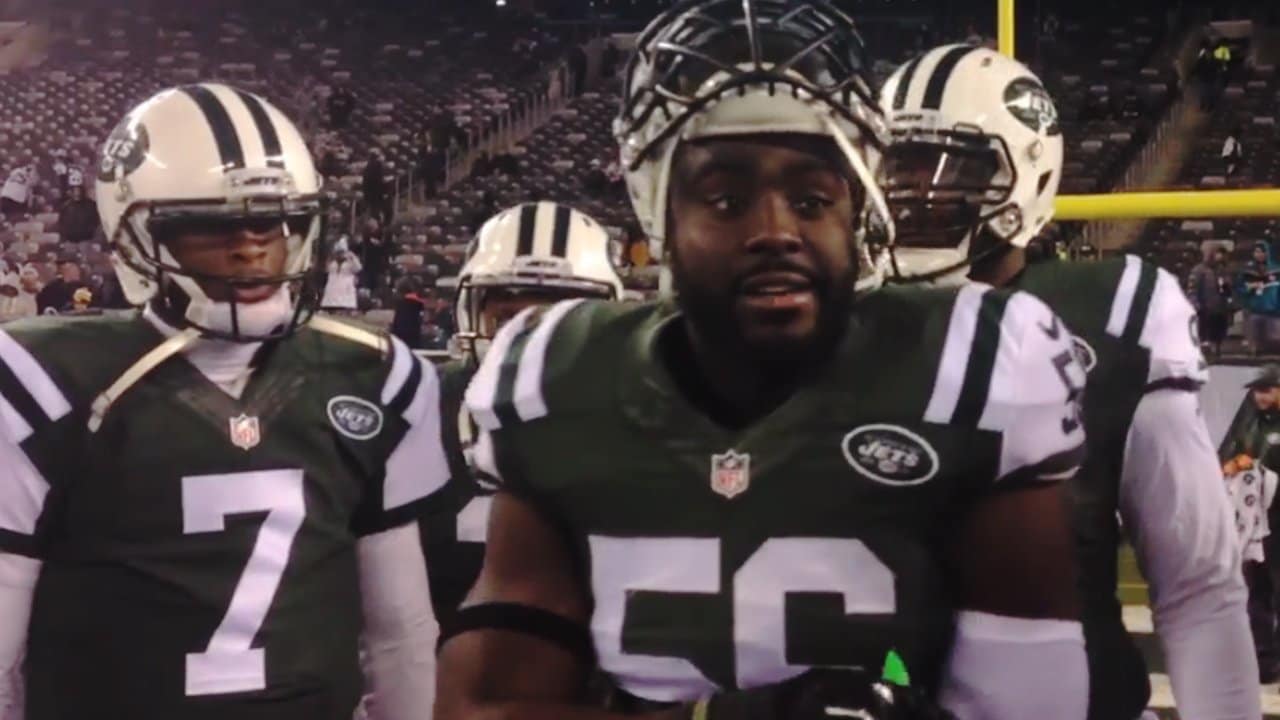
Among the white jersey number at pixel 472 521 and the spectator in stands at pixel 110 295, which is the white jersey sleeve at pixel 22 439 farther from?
the spectator in stands at pixel 110 295

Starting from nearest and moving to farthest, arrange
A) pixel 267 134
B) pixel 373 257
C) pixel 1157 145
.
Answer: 1. pixel 267 134
2. pixel 373 257
3. pixel 1157 145

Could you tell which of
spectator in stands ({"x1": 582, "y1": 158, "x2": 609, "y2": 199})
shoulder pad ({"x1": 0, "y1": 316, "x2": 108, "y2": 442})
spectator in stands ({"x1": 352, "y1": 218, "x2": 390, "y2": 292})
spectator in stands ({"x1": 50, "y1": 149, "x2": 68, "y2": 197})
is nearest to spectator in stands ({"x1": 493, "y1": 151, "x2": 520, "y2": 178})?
spectator in stands ({"x1": 582, "y1": 158, "x2": 609, "y2": 199})

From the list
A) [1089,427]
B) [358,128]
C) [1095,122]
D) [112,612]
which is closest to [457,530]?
[112,612]

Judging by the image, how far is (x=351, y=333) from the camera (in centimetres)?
234

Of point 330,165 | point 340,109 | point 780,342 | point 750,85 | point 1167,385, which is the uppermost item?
point 750,85

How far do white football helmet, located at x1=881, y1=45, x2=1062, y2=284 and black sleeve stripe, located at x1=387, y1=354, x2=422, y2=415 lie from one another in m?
0.72

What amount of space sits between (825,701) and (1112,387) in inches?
32.8

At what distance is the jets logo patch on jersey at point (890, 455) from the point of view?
1.23 m

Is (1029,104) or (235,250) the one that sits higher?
(1029,104)

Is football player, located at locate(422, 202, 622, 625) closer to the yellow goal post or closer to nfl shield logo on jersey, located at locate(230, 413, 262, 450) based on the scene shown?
nfl shield logo on jersey, located at locate(230, 413, 262, 450)

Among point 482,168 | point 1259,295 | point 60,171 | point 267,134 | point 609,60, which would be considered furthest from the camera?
point 609,60

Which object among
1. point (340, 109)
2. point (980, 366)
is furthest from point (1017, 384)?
point (340, 109)

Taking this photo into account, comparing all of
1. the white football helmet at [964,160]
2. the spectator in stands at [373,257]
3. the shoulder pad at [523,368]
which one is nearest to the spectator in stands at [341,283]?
the spectator in stands at [373,257]

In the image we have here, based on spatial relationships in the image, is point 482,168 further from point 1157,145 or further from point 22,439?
point 22,439
